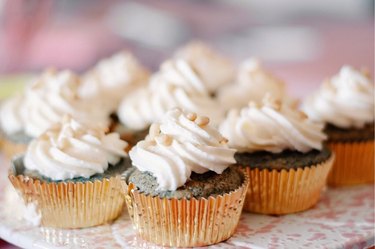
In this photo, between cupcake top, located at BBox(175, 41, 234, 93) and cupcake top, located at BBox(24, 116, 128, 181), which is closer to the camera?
cupcake top, located at BBox(24, 116, 128, 181)

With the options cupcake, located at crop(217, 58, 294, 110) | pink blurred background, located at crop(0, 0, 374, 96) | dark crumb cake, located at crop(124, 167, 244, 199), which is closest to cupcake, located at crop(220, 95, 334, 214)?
dark crumb cake, located at crop(124, 167, 244, 199)

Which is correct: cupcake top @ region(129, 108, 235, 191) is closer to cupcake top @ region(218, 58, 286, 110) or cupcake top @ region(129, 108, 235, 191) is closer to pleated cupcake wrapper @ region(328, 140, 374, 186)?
pleated cupcake wrapper @ region(328, 140, 374, 186)

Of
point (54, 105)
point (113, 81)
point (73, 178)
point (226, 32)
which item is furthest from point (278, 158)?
point (226, 32)

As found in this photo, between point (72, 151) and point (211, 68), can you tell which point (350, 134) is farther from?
point (72, 151)

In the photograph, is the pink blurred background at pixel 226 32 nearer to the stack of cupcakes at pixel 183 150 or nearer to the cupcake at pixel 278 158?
the stack of cupcakes at pixel 183 150

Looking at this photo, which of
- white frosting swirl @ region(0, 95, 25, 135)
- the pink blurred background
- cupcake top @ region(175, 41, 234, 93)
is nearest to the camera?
white frosting swirl @ region(0, 95, 25, 135)

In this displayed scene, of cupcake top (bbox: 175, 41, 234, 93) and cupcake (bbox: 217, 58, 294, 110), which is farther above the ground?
cupcake top (bbox: 175, 41, 234, 93)
